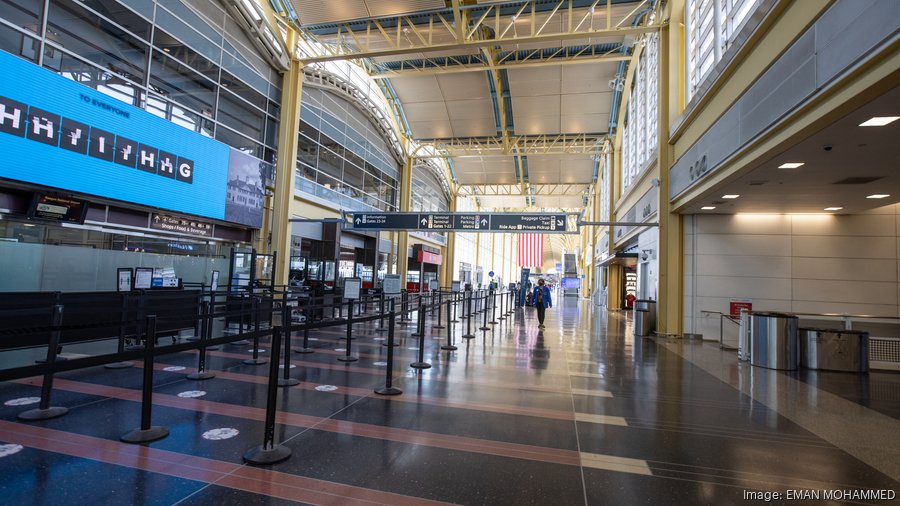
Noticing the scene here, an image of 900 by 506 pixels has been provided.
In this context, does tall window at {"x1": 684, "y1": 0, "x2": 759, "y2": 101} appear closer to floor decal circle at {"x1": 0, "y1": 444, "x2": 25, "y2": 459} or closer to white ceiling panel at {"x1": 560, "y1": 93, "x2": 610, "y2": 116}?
white ceiling panel at {"x1": 560, "y1": 93, "x2": 610, "y2": 116}

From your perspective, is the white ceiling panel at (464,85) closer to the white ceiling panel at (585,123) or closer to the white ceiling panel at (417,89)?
the white ceiling panel at (417,89)

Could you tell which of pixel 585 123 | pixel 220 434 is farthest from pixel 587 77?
pixel 220 434

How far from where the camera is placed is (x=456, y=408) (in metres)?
5.03

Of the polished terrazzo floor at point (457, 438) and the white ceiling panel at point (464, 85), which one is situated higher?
the white ceiling panel at point (464, 85)

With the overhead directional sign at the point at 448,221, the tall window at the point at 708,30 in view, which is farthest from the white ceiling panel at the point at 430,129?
the tall window at the point at 708,30

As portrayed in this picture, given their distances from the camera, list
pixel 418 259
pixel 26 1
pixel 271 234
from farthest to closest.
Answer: pixel 418 259
pixel 271 234
pixel 26 1

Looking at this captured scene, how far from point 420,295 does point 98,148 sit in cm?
925

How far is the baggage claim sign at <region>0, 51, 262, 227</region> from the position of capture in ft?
30.6

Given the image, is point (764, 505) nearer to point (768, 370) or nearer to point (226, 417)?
point (226, 417)

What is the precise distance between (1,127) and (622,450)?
42.0ft

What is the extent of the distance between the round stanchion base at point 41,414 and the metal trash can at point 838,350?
38.6 feet

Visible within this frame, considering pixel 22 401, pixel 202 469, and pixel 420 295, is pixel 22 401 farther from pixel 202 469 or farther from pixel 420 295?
pixel 420 295

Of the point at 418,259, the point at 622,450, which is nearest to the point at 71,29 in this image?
the point at 622,450

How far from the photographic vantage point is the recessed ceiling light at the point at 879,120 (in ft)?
17.8
